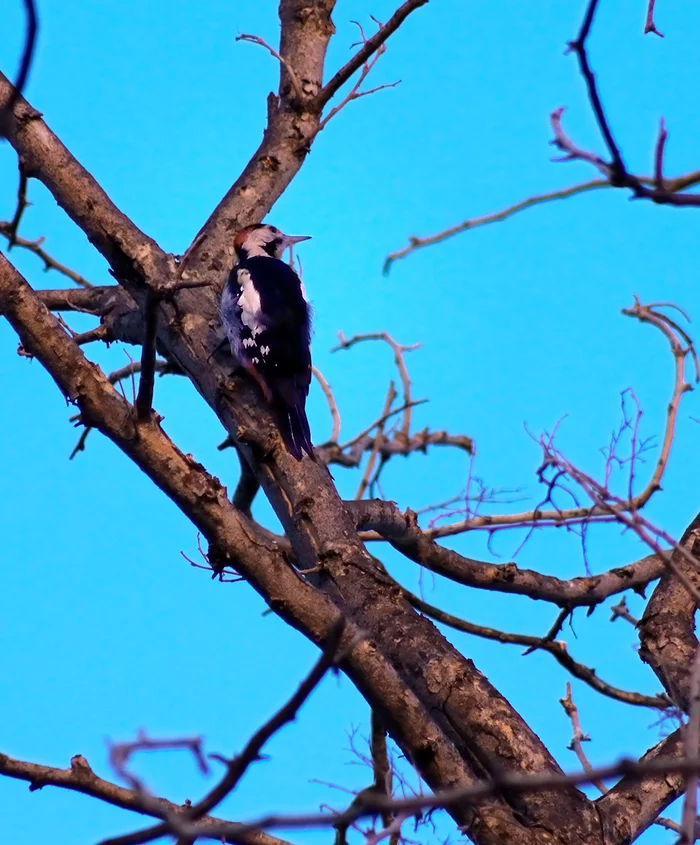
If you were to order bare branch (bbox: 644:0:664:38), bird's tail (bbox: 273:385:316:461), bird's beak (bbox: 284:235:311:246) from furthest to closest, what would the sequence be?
bird's beak (bbox: 284:235:311:246), bird's tail (bbox: 273:385:316:461), bare branch (bbox: 644:0:664:38)

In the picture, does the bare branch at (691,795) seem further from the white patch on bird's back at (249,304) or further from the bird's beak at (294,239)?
the bird's beak at (294,239)

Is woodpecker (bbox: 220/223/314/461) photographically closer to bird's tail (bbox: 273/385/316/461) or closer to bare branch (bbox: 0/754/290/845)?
bird's tail (bbox: 273/385/316/461)

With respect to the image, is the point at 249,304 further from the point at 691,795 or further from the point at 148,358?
the point at 691,795

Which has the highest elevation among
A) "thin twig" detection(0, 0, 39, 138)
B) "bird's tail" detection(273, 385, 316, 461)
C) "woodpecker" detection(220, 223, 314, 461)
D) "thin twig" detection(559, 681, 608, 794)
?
"woodpecker" detection(220, 223, 314, 461)

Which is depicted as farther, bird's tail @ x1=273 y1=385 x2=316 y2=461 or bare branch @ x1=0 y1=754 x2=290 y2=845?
bird's tail @ x1=273 y1=385 x2=316 y2=461

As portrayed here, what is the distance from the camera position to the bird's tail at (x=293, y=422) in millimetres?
3404

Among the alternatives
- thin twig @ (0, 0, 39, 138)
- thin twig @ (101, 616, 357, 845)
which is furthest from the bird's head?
thin twig @ (101, 616, 357, 845)

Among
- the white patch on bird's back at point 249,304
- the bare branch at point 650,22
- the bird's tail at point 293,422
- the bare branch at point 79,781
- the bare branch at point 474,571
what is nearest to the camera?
the bare branch at point 650,22

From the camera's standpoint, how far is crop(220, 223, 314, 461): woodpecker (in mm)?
3619

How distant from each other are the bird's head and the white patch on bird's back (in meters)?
0.15

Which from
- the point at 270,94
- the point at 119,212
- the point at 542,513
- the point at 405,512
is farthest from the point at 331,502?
the point at 270,94

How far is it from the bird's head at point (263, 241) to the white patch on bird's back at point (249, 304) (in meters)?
0.15

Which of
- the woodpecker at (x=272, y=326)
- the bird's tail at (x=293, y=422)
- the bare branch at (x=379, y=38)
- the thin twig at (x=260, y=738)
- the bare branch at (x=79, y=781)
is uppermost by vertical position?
the bare branch at (x=379, y=38)

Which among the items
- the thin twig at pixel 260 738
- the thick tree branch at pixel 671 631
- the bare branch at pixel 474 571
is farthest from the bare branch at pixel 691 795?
the bare branch at pixel 474 571
